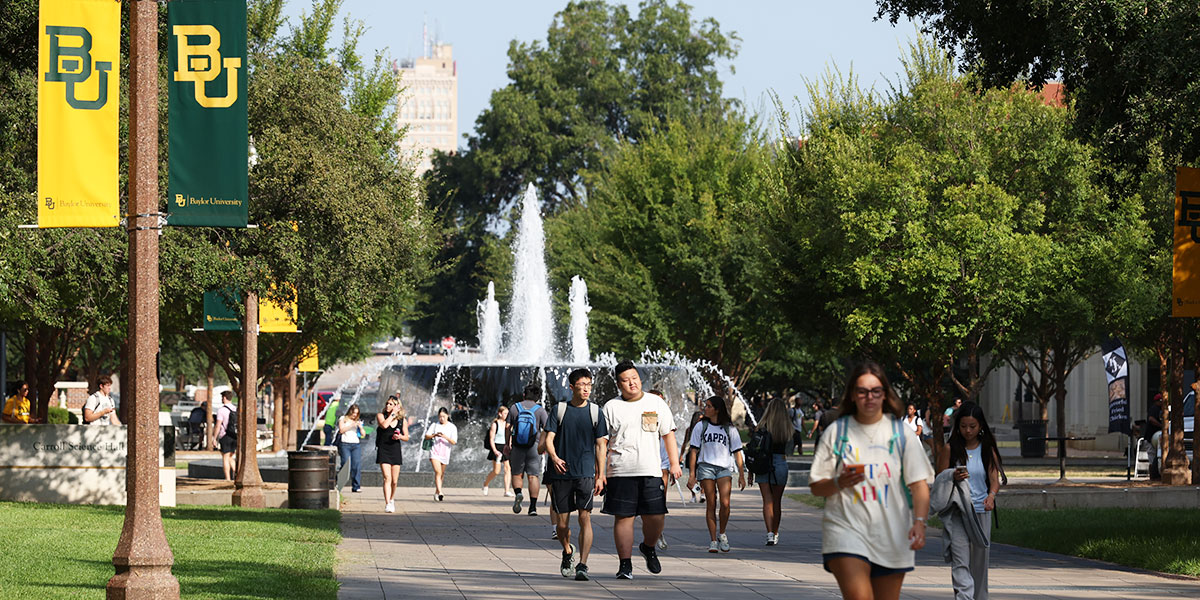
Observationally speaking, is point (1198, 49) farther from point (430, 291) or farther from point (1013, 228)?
point (430, 291)

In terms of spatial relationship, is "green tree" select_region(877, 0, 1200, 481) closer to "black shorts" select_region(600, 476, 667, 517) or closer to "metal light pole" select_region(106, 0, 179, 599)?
"black shorts" select_region(600, 476, 667, 517)

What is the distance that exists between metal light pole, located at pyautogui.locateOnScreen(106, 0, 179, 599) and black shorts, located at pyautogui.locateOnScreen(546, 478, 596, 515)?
4661mm

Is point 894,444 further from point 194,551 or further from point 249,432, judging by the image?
point 249,432

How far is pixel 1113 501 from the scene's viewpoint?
2366cm

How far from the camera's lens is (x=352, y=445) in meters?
28.3

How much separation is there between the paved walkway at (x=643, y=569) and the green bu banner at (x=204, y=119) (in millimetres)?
3208

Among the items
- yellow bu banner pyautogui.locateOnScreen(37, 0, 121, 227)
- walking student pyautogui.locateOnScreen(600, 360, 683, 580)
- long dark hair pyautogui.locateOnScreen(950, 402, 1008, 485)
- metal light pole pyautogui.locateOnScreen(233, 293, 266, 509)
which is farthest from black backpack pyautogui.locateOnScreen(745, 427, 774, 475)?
metal light pole pyautogui.locateOnScreen(233, 293, 266, 509)

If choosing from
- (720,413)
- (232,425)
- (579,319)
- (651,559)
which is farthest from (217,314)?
(579,319)

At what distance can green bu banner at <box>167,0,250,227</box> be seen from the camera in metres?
10.8

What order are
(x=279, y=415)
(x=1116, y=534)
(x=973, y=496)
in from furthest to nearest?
(x=279, y=415) < (x=1116, y=534) < (x=973, y=496)

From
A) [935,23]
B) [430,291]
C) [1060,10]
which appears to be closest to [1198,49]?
[1060,10]

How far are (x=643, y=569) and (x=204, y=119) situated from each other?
6071mm

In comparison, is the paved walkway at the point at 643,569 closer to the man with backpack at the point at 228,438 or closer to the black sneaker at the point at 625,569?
the black sneaker at the point at 625,569

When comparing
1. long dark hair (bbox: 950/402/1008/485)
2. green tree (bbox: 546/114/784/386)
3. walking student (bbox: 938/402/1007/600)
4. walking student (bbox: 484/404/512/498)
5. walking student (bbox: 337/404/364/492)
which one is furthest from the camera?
green tree (bbox: 546/114/784/386)
